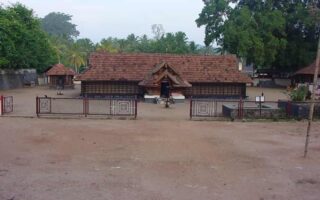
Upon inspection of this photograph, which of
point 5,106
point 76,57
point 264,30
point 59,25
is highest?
point 59,25

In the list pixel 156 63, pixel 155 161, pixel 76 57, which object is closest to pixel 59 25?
pixel 76 57

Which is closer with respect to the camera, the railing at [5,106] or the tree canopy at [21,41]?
the railing at [5,106]

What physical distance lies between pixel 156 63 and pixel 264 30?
1832 centimetres

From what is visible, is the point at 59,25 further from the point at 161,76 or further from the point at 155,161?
the point at 155,161

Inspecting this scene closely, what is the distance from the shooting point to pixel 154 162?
1157 centimetres

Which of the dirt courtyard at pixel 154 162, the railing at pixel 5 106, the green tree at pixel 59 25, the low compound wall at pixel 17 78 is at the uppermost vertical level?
the green tree at pixel 59 25

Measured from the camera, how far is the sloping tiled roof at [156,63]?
116ft

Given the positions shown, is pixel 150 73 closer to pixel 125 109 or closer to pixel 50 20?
pixel 125 109

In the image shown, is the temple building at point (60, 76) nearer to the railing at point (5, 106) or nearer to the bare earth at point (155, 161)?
the railing at point (5, 106)

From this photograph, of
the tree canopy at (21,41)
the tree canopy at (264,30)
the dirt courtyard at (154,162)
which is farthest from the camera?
the tree canopy at (264,30)

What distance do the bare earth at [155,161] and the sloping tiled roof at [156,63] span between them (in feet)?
53.0

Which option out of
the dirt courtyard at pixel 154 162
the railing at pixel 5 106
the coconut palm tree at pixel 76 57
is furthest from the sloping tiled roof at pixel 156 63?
the coconut palm tree at pixel 76 57

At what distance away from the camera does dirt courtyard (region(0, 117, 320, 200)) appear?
8734mm

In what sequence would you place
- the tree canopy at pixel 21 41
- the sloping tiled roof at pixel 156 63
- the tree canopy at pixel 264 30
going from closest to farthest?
1. the sloping tiled roof at pixel 156 63
2. the tree canopy at pixel 21 41
3. the tree canopy at pixel 264 30
